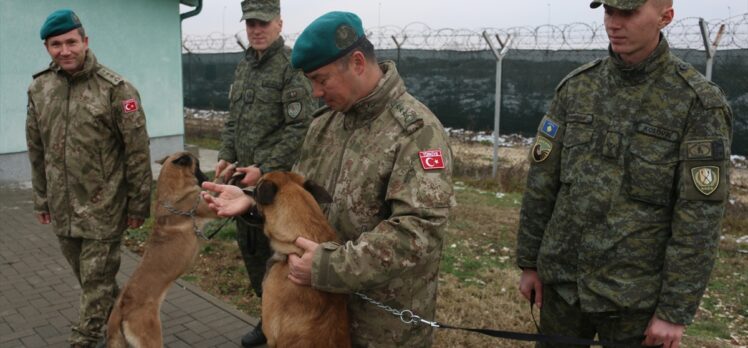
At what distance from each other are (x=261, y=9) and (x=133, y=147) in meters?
1.27

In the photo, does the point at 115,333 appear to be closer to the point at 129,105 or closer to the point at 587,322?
the point at 129,105

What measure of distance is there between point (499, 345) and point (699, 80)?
8.36 ft

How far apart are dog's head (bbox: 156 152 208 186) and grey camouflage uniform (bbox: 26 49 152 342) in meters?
0.13

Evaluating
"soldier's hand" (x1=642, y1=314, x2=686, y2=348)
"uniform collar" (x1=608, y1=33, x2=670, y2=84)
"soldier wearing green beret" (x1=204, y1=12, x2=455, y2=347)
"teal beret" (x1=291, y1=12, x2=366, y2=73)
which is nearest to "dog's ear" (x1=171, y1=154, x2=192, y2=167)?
"soldier wearing green beret" (x1=204, y1=12, x2=455, y2=347)

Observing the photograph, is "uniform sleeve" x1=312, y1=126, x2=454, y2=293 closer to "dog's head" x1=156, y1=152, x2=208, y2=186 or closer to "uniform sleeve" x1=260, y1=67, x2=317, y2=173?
"uniform sleeve" x1=260, y1=67, x2=317, y2=173

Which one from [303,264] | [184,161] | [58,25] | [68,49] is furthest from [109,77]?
[303,264]

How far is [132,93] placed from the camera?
3684 mm

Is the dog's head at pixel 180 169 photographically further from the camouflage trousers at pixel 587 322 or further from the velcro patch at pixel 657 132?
the velcro patch at pixel 657 132

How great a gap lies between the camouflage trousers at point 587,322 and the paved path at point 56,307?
7.94ft

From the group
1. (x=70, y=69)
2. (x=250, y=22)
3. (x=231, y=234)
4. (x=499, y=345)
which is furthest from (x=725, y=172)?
(x=231, y=234)

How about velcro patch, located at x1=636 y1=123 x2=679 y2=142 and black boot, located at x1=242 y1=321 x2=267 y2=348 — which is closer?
velcro patch, located at x1=636 y1=123 x2=679 y2=142

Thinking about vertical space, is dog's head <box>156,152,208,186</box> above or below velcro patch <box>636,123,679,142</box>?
below

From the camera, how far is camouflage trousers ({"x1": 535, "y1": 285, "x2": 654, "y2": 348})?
7.45 ft

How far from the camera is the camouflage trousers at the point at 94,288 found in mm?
3584
